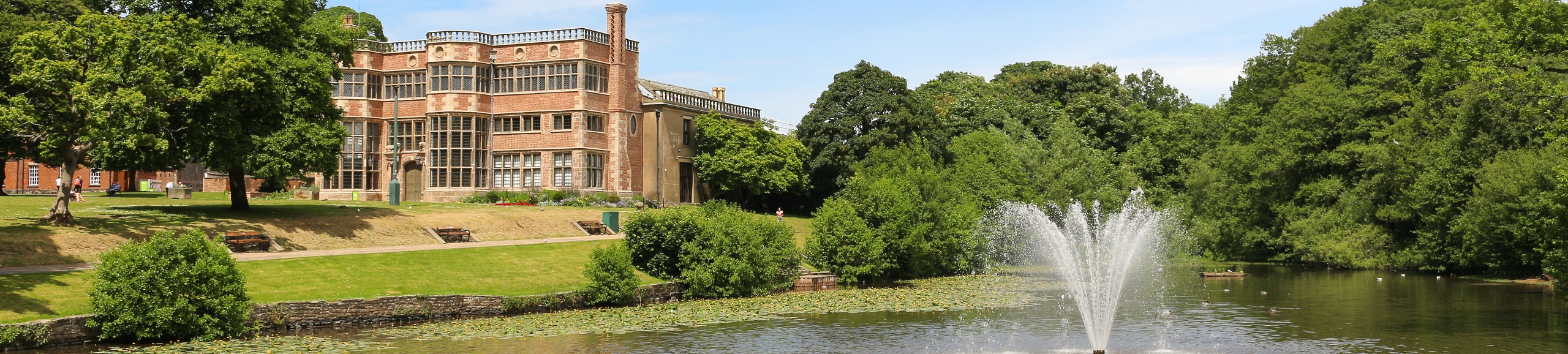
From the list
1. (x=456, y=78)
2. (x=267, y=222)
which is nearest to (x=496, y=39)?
(x=456, y=78)

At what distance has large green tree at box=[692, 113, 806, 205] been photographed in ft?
254

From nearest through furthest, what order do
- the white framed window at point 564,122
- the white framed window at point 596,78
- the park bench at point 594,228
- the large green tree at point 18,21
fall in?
the large green tree at point 18,21, the park bench at point 594,228, the white framed window at point 596,78, the white framed window at point 564,122

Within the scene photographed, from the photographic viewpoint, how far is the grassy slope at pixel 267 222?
36906 mm

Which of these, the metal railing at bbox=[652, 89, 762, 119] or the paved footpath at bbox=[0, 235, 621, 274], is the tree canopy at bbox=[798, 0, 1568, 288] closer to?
the metal railing at bbox=[652, 89, 762, 119]

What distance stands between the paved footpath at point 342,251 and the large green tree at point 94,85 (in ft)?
15.0

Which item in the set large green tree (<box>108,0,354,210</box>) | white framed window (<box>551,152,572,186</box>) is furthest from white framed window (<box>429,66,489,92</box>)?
large green tree (<box>108,0,354,210</box>)

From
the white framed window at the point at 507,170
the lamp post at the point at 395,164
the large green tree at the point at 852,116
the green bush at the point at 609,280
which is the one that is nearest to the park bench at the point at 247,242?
the green bush at the point at 609,280

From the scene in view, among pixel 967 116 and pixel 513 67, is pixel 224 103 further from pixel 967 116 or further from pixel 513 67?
pixel 967 116

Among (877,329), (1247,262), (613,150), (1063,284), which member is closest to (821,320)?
(877,329)

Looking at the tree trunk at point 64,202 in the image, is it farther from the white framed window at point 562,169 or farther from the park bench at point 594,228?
the white framed window at point 562,169

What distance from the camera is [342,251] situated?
42.6 metres

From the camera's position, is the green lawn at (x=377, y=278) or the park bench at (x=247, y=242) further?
the park bench at (x=247, y=242)

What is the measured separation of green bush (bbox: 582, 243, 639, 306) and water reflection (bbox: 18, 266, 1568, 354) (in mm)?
6286

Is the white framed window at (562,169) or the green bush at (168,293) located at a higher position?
the white framed window at (562,169)
